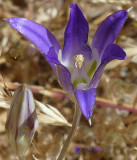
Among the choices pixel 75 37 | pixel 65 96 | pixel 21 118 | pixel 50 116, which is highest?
pixel 75 37

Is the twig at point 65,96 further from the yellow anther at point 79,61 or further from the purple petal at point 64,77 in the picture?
the purple petal at point 64,77

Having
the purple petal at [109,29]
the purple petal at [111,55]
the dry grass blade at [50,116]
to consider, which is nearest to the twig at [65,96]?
the dry grass blade at [50,116]

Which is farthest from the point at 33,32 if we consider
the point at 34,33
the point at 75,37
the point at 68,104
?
the point at 68,104

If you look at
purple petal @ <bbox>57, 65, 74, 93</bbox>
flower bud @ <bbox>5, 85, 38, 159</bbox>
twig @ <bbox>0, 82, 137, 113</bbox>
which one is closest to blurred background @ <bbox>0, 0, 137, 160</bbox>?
twig @ <bbox>0, 82, 137, 113</bbox>

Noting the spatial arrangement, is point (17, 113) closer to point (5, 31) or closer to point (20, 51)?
point (20, 51)

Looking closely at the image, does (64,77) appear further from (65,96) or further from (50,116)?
(65,96)
